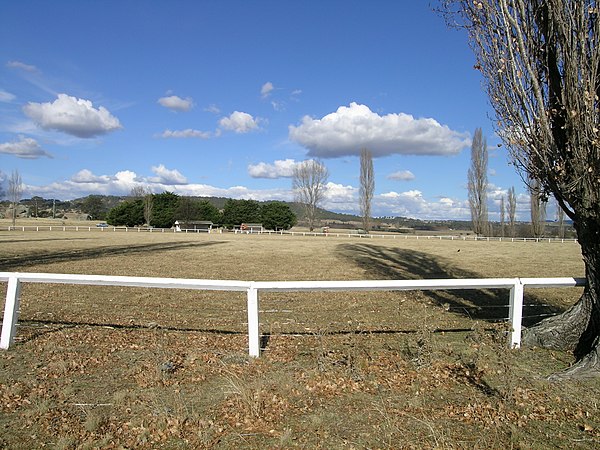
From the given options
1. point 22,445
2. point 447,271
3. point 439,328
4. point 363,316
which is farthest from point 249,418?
point 447,271

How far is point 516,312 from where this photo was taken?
598cm

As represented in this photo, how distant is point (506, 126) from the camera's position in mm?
6250

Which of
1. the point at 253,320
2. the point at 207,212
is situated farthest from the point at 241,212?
the point at 253,320

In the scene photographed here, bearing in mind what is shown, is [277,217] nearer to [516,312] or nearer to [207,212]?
[207,212]

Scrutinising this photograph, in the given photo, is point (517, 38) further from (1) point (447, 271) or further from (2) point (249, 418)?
(1) point (447, 271)

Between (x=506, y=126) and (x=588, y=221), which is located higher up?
(x=506, y=126)

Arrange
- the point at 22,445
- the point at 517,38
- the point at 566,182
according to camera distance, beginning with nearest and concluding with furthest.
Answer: the point at 22,445, the point at 566,182, the point at 517,38

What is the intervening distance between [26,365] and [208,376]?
2202 millimetres

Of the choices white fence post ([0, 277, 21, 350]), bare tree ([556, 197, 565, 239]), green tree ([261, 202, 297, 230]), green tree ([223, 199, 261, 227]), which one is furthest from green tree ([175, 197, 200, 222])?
white fence post ([0, 277, 21, 350])

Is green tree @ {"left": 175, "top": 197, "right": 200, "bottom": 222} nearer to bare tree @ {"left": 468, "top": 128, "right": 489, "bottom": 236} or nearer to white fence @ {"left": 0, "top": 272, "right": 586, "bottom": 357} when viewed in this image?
bare tree @ {"left": 468, "top": 128, "right": 489, "bottom": 236}

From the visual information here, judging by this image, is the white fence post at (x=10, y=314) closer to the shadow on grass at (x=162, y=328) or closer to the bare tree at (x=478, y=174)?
the shadow on grass at (x=162, y=328)

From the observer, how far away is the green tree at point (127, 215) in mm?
97062

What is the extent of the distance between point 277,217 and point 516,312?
9127 centimetres

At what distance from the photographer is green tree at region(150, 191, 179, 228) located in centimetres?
9881
